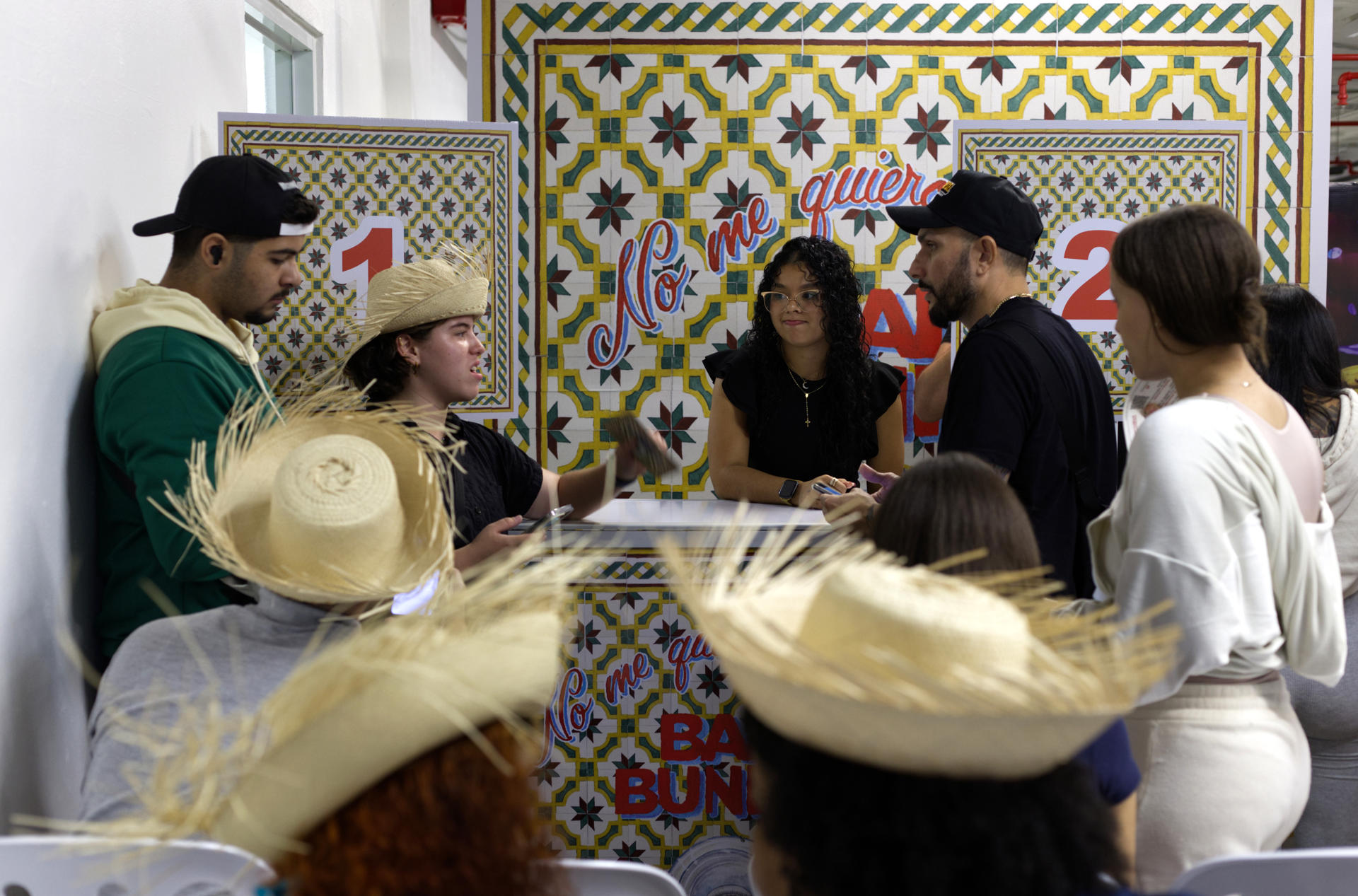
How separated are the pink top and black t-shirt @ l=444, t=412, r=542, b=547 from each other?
166 centimetres

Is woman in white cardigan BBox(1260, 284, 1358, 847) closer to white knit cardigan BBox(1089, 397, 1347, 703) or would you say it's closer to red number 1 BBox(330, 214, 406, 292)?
white knit cardigan BBox(1089, 397, 1347, 703)

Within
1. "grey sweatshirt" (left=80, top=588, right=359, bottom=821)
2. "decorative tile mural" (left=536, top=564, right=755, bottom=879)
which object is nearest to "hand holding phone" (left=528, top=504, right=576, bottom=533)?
"decorative tile mural" (left=536, top=564, right=755, bottom=879)

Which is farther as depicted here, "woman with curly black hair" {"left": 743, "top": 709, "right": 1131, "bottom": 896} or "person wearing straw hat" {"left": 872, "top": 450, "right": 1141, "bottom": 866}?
"person wearing straw hat" {"left": 872, "top": 450, "right": 1141, "bottom": 866}

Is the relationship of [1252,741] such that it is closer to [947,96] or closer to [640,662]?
[640,662]

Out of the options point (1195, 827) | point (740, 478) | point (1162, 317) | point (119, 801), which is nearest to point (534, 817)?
point (119, 801)

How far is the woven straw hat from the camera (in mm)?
2920

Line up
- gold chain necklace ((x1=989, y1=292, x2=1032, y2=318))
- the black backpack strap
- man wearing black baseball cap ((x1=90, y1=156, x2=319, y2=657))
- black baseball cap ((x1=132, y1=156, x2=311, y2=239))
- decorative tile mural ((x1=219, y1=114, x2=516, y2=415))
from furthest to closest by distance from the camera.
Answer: decorative tile mural ((x1=219, y1=114, x2=516, y2=415)), gold chain necklace ((x1=989, y1=292, x2=1032, y2=318)), the black backpack strap, black baseball cap ((x1=132, y1=156, x2=311, y2=239)), man wearing black baseball cap ((x1=90, y1=156, x2=319, y2=657))

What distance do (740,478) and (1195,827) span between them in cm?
202

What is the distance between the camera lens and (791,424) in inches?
141

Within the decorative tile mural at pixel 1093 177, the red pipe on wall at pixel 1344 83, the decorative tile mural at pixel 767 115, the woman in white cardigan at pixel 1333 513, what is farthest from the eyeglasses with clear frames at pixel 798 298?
the red pipe on wall at pixel 1344 83

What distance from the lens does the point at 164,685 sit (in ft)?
5.52

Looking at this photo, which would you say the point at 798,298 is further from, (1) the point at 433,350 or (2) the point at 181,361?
(2) the point at 181,361

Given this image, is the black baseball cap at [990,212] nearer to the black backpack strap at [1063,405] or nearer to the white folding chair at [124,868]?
the black backpack strap at [1063,405]

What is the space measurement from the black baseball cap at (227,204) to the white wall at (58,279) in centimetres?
17
